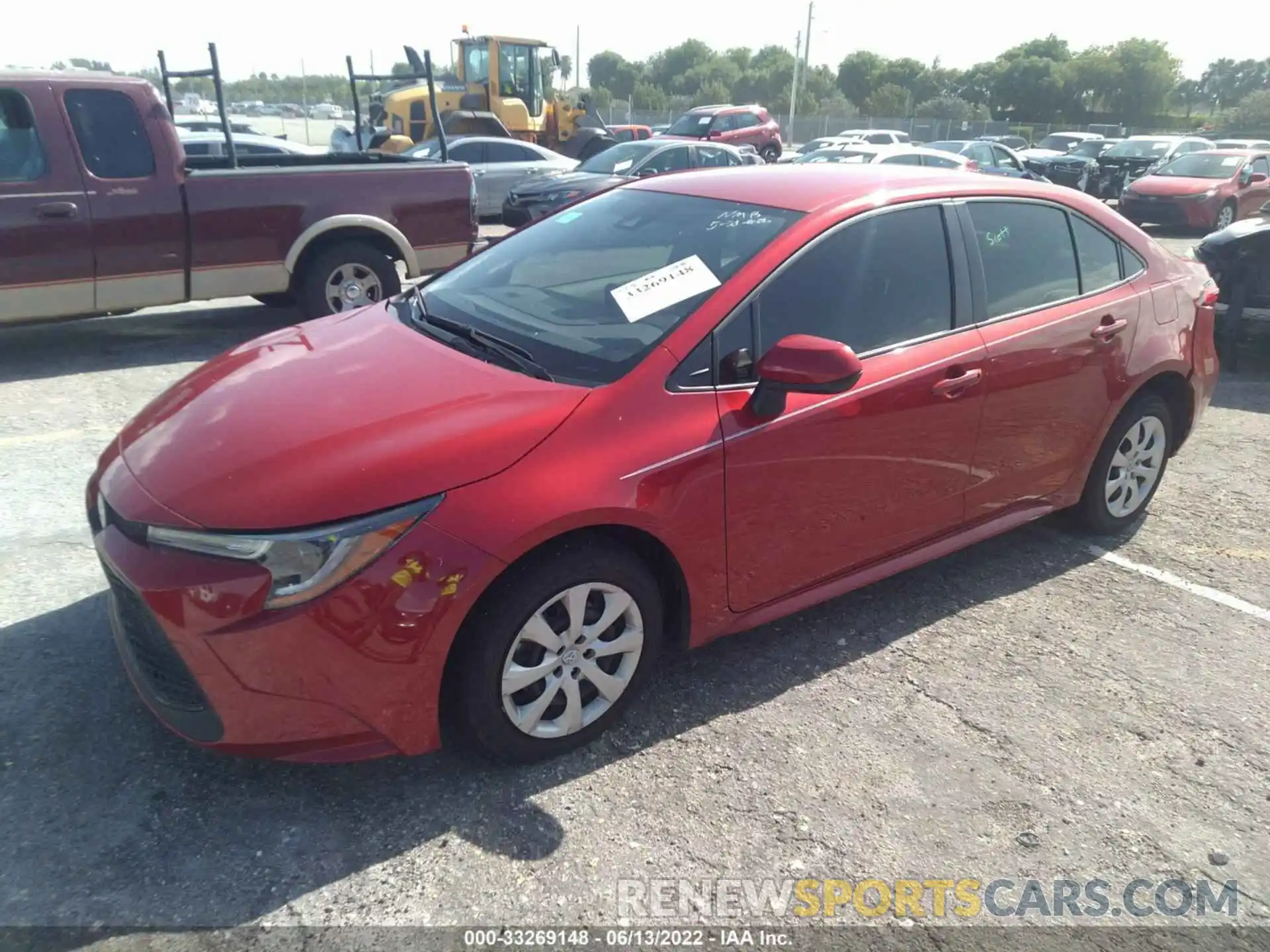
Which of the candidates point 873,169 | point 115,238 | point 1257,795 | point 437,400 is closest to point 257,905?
point 437,400

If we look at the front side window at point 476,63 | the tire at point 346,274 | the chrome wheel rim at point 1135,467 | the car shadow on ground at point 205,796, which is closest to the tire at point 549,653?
the car shadow on ground at point 205,796

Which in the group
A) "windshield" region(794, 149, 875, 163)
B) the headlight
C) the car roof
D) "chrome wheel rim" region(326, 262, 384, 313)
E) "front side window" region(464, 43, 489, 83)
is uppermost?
"front side window" region(464, 43, 489, 83)

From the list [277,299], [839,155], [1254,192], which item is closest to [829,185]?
[277,299]

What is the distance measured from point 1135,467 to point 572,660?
3157 mm

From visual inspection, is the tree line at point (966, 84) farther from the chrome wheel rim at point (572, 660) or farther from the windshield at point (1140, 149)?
the chrome wheel rim at point (572, 660)

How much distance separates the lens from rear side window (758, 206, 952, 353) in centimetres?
328

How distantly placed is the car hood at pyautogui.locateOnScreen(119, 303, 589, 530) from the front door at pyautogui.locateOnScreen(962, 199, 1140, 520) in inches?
73.0

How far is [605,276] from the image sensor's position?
3.52 m

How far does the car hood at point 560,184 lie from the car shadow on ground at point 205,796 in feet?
35.5

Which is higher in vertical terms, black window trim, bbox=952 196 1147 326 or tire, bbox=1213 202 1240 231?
black window trim, bbox=952 196 1147 326

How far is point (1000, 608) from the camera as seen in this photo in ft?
13.3

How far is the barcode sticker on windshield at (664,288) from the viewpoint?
3.20 metres

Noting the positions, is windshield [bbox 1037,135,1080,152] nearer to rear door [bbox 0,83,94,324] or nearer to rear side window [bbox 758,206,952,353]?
rear door [bbox 0,83,94,324]

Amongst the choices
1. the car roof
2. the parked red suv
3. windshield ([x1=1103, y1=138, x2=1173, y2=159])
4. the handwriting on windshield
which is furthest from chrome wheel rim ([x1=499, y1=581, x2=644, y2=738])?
windshield ([x1=1103, y1=138, x2=1173, y2=159])
